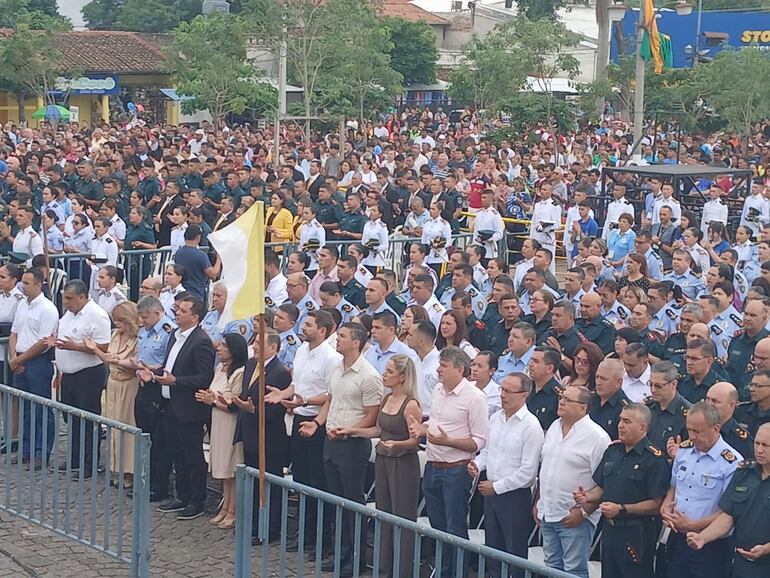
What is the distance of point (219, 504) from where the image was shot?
32.4 feet

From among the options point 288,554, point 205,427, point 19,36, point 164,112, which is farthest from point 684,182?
point 164,112

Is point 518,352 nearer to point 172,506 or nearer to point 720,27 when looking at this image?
point 172,506

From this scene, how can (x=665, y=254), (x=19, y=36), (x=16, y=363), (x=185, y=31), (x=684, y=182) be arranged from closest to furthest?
1. (x=16, y=363)
2. (x=665, y=254)
3. (x=684, y=182)
4. (x=185, y=31)
5. (x=19, y=36)

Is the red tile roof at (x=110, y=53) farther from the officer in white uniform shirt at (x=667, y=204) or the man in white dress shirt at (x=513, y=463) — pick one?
the man in white dress shirt at (x=513, y=463)

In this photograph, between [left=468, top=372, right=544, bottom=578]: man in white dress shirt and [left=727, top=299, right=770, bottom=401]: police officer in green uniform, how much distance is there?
2.91m

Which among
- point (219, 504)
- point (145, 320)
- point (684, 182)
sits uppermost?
point (684, 182)

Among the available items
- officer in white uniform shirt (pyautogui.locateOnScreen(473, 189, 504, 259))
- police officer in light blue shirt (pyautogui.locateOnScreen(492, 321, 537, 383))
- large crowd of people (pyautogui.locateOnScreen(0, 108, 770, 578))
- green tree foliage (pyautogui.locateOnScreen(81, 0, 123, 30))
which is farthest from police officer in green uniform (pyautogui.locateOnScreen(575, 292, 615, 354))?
green tree foliage (pyautogui.locateOnScreen(81, 0, 123, 30))

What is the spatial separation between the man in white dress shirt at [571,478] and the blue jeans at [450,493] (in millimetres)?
717

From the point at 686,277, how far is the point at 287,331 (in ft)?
16.7

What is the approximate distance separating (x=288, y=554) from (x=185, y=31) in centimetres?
3037

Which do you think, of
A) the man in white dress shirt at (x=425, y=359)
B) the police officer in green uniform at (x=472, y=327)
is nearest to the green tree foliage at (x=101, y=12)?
the police officer in green uniform at (x=472, y=327)

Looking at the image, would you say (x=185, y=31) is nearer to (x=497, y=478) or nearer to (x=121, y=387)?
(x=121, y=387)

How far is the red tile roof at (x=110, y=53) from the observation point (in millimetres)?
48844

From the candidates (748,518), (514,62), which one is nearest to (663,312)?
(748,518)
